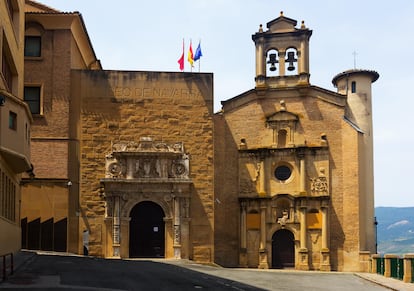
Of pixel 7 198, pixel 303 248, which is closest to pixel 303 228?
pixel 303 248

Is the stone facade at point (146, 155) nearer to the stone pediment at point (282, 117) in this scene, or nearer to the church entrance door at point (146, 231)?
the church entrance door at point (146, 231)

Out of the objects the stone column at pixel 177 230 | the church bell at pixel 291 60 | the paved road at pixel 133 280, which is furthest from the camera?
the church bell at pixel 291 60

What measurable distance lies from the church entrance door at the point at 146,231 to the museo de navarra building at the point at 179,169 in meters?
0.05

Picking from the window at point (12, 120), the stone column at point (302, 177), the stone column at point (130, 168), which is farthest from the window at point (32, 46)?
the stone column at point (302, 177)

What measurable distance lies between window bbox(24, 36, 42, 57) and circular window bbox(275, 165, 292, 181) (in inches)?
601

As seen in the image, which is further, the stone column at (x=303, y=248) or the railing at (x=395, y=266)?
the stone column at (x=303, y=248)

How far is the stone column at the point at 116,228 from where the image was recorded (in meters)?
33.4

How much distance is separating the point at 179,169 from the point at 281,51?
36.8ft

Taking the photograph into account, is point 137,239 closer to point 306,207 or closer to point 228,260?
point 228,260

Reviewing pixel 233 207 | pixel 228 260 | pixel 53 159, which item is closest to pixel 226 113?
pixel 233 207

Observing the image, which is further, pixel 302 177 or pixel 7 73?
pixel 302 177

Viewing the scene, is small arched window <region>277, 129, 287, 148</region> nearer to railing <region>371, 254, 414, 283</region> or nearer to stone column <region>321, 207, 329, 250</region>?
stone column <region>321, 207, 329, 250</region>

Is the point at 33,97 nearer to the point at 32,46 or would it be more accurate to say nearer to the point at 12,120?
the point at 32,46

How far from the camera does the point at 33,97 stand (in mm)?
33438
